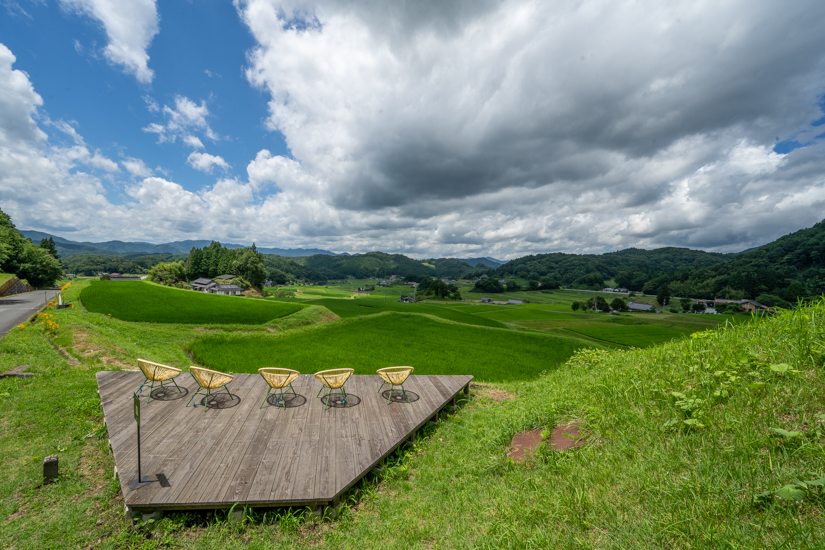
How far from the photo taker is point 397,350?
16.7 meters

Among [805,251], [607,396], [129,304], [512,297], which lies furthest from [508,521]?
[512,297]

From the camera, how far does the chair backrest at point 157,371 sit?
6766mm

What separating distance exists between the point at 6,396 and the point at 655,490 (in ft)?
46.7

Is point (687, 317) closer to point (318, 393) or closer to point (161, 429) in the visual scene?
point (318, 393)

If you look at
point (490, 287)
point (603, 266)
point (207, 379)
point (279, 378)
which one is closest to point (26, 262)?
point (207, 379)

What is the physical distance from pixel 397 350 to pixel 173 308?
21280 millimetres

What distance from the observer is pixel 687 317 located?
4822cm

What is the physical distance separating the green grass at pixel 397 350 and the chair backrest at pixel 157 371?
5.29 metres

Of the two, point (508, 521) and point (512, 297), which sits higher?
point (508, 521)

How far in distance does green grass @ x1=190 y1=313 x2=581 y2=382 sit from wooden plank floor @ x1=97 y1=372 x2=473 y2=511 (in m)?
5.28

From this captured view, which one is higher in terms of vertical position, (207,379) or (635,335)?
(207,379)

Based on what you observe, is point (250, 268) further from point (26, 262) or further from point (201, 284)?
point (26, 262)

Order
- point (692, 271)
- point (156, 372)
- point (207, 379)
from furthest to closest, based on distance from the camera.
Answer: point (692, 271) → point (156, 372) → point (207, 379)

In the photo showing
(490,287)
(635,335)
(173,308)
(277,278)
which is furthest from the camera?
(277,278)
